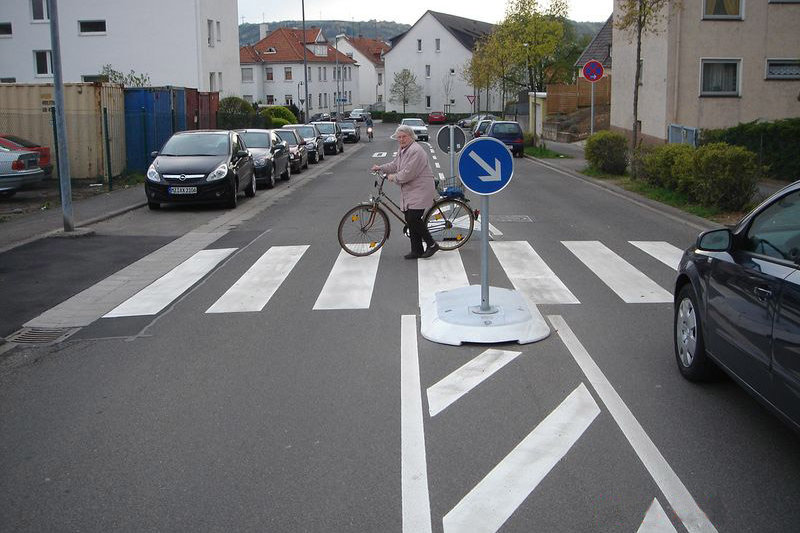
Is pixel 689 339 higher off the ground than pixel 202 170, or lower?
lower

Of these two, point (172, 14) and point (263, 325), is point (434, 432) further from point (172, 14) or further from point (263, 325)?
point (172, 14)

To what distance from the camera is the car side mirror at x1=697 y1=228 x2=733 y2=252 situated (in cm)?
567

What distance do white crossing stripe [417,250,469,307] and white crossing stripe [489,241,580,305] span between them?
0.58m

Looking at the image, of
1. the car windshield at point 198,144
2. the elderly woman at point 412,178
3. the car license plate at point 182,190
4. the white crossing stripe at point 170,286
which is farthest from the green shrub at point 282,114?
the elderly woman at point 412,178

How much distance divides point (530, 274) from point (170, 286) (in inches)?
170

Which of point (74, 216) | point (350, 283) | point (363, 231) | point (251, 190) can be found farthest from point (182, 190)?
point (350, 283)

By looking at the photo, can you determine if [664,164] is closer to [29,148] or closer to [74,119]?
[29,148]

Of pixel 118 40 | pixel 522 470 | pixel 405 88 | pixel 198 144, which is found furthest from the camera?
pixel 405 88

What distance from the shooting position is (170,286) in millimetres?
10414

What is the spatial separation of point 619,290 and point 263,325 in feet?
13.1

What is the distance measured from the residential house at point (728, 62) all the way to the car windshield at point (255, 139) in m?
14.0

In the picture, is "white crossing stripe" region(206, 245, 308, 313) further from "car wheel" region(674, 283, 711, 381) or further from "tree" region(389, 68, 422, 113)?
"tree" region(389, 68, 422, 113)

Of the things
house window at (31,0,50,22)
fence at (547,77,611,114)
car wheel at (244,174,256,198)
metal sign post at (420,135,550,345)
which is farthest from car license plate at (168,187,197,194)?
fence at (547,77,611,114)

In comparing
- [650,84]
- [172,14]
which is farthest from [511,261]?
[172,14]
